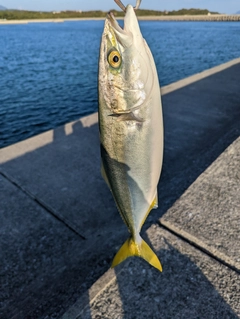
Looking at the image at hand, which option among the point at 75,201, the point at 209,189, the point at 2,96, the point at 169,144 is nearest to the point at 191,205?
the point at 209,189

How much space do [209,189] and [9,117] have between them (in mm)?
11520

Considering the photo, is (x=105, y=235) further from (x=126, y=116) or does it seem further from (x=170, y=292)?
(x=126, y=116)

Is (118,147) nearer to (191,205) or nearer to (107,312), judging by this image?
(107,312)

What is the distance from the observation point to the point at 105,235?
3709 mm

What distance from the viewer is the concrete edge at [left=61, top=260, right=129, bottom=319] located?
2.30m

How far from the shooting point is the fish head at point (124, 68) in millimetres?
1449

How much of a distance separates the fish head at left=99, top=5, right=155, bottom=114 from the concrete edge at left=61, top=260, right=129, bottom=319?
1667mm

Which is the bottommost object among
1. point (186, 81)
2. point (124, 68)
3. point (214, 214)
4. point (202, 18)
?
point (186, 81)

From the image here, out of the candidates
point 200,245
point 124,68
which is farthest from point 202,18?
point 124,68

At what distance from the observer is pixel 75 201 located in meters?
4.38

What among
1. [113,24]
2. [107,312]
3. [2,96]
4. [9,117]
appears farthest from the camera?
[2,96]

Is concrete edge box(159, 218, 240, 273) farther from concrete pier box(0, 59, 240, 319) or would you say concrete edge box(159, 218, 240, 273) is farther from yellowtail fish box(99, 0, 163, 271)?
yellowtail fish box(99, 0, 163, 271)

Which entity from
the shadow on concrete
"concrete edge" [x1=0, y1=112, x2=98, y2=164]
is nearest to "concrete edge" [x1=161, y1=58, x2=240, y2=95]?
"concrete edge" [x1=0, y1=112, x2=98, y2=164]

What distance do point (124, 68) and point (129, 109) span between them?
0.72 ft
